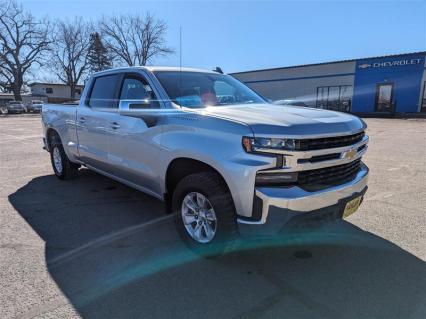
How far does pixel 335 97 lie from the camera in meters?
33.0

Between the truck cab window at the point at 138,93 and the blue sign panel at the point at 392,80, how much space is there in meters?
29.4

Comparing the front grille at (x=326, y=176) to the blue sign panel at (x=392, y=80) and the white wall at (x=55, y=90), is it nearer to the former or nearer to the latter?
the blue sign panel at (x=392, y=80)

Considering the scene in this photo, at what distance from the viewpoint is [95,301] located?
2713 millimetres

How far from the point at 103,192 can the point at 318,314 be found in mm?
4115

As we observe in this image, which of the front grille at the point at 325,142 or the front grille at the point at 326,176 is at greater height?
the front grille at the point at 325,142

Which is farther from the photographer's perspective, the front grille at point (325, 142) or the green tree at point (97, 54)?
the green tree at point (97, 54)

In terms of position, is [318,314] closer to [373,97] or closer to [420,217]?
[420,217]

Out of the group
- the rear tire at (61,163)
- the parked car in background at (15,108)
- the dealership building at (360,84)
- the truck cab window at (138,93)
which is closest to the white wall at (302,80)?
the dealership building at (360,84)

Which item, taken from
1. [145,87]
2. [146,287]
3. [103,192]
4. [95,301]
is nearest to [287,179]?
[146,287]

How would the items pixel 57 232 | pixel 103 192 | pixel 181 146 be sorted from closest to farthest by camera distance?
1. pixel 181 146
2. pixel 57 232
3. pixel 103 192

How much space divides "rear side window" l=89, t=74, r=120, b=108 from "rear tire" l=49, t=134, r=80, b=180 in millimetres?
1569

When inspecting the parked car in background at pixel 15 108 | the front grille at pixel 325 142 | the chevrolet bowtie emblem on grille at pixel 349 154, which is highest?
the front grille at pixel 325 142

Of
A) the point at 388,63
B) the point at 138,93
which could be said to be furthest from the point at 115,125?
the point at 388,63

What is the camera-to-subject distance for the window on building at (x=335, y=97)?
3198 cm
